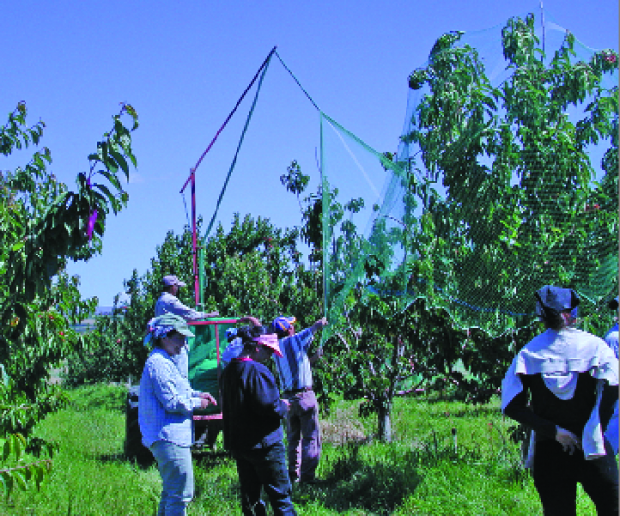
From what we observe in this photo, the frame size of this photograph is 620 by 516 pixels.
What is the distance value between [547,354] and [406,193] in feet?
7.81

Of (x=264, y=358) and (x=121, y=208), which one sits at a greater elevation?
(x=121, y=208)

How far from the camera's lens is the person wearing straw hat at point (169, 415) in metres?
4.88

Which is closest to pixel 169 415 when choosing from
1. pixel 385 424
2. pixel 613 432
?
pixel 613 432

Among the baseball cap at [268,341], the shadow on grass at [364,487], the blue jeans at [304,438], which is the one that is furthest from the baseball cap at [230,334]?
the baseball cap at [268,341]

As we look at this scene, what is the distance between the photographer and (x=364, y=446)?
9.27m

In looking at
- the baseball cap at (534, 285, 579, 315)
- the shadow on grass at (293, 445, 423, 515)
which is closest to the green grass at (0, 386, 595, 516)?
the shadow on grass at (293, 445, 423, 515)

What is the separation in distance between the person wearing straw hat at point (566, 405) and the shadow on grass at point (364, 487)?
8.60 feet

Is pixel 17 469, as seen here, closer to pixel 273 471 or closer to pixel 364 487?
pixel 273 471

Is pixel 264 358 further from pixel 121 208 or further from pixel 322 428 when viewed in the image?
pixel 322 428

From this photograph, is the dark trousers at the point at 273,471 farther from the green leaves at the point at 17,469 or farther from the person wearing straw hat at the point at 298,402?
the person wearing straw hat at the point at 298,402

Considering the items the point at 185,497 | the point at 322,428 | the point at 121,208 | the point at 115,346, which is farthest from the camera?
the point at 115,346

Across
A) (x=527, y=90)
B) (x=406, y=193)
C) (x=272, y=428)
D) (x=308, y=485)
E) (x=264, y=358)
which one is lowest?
(x=308, y=485)

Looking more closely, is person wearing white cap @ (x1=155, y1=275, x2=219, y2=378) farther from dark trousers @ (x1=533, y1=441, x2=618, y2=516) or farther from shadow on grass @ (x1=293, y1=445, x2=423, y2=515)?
dark trousers @ (x1=533, y1=441, x2=618, y2=516)

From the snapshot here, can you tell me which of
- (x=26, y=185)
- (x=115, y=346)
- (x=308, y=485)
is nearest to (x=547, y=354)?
(x=308, y=485)
